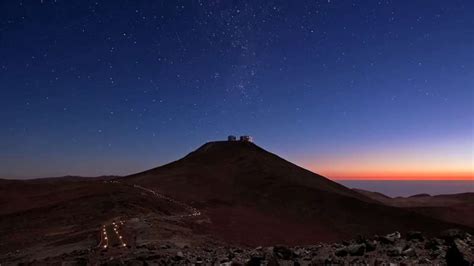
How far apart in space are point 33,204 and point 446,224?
175 ft

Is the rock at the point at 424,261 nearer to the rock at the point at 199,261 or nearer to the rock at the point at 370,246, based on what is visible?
the rock at the point at 370,246

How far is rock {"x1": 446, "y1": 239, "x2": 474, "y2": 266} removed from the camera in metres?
10.7

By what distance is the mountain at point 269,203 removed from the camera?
4397 cm

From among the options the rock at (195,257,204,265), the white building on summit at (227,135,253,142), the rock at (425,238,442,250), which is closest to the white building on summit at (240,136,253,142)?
the white building on summit at (227,135,253,142)

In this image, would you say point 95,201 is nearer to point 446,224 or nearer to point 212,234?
point 212,234

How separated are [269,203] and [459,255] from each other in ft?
179

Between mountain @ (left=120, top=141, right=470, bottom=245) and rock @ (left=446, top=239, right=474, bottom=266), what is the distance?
78.6 feet

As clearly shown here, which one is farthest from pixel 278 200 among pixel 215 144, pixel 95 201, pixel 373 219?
pixel 215 144

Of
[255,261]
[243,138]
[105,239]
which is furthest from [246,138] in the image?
[255,261]

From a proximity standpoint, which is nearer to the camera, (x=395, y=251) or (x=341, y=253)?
(x=395, y=251)

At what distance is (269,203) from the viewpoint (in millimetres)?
65000

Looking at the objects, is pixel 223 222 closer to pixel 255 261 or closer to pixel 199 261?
pixel 199 261

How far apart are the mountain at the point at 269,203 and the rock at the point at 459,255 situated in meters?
24.0

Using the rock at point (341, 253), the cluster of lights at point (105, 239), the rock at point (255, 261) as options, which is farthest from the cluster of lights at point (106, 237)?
the rock at point (341, 253)
